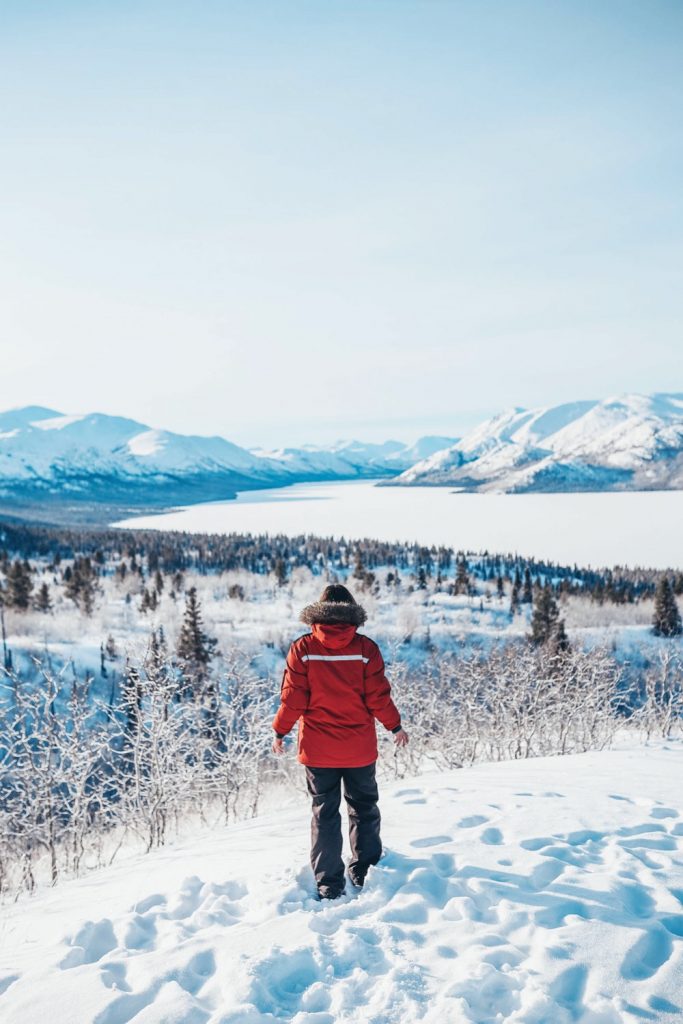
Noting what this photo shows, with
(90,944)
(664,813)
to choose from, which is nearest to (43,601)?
(90,944)

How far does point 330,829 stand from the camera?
17.5 ft

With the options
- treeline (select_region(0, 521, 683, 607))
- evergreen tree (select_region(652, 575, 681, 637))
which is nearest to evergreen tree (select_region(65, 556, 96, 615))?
Result: treeline (select_region(0, 521, 683, 607))

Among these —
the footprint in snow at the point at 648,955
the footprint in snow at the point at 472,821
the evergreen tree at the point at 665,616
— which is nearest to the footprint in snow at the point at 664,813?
the footprint in snow at the point at 472,821

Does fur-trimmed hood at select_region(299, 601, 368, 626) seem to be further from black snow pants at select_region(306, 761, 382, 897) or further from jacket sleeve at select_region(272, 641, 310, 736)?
black snow pants at select_region(306, 761, 382, 897)

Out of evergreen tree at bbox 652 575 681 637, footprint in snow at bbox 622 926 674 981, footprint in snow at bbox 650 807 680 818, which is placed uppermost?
footprint in snow at bbox 622 926 674 981

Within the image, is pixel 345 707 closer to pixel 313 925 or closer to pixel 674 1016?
pixel 313 925

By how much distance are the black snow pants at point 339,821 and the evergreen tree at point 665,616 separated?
2787 inches

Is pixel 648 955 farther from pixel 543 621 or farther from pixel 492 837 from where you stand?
pixel 543 621

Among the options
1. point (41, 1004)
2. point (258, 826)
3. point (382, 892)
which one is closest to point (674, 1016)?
point (382, 892)

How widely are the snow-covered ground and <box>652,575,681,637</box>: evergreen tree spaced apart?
223ft

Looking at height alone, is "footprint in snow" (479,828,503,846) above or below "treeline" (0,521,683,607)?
above

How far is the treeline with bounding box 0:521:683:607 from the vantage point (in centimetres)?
10050

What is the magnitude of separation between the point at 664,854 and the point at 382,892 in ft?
8.83

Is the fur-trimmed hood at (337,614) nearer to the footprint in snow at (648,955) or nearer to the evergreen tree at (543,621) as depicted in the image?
the footprint in snow at (648,955)
